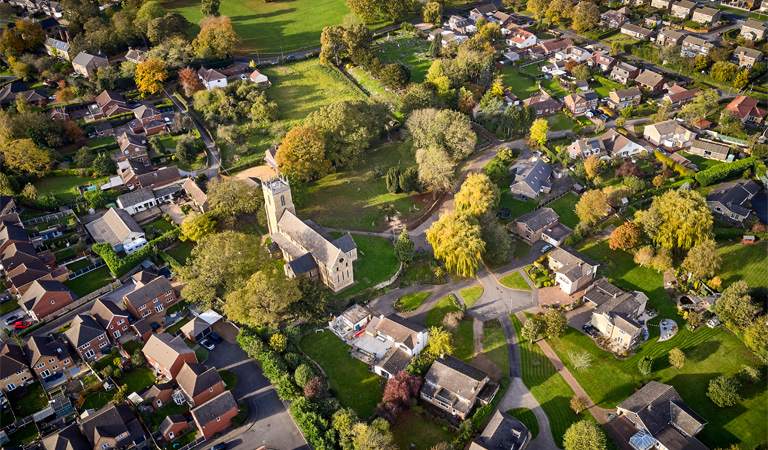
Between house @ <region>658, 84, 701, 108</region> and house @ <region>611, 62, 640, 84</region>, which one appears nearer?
house @ <region>658, 84, 701, 108</region>

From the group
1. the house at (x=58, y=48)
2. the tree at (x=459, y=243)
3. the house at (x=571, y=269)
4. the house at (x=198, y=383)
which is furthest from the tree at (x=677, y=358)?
the house at (x=58, y=48)

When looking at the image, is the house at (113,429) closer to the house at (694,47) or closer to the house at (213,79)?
the house at (213,79)

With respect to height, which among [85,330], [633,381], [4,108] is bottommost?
[633,381]

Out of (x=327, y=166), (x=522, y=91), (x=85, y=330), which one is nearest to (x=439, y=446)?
(x=85, y=330)

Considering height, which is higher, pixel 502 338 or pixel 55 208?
pixel 55 208

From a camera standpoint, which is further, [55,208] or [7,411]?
[55,208]

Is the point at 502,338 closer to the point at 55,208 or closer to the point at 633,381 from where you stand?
the point at 633,381

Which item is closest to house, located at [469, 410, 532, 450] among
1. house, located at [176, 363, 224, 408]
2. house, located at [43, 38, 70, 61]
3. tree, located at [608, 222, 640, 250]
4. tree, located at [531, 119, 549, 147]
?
house, located at [176, 363, 224, 408]

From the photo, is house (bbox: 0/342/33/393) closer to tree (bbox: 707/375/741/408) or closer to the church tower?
the church tower
